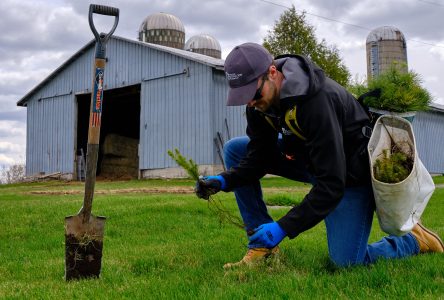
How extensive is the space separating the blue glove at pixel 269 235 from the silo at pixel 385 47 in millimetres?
28300

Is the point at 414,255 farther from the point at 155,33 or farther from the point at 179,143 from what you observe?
the point at 155,33

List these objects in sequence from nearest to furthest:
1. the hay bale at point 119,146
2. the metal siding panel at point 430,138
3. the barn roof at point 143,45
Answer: the barn roof at point 143,45
the hay bale at point 119,146
the metal siding panel at point 430,138

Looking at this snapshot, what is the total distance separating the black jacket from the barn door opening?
2025 cm

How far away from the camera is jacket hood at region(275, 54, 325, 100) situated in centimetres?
333

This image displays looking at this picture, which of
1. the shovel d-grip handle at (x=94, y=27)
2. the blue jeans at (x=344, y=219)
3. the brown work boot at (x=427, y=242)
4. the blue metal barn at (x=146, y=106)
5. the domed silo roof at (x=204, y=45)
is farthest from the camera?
the domed silo roof at (x=204, y=45)

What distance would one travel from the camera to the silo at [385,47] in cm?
3023

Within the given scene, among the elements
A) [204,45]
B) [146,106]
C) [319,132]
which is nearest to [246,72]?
[319,132]

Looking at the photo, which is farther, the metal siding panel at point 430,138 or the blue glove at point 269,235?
the metal siding panel at point 430,138

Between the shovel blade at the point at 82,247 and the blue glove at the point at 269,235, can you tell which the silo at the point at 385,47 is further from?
the blue glove at the point at 269,235

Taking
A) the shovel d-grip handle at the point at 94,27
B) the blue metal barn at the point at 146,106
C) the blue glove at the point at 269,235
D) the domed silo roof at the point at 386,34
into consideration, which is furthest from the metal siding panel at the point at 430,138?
the blue glove at the point at 269,235

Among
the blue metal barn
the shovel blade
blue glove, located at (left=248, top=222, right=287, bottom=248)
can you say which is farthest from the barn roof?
blue glove, located at (left=248, top=222, right=287, bottom=248)

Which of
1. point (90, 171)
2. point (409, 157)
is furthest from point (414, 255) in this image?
point (90, 171)

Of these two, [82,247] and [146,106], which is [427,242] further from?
[146,106]

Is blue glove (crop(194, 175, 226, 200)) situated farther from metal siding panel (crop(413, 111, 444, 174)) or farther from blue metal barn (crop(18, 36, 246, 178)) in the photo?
metal siding panel (crop(413, 111, 444, 174))
